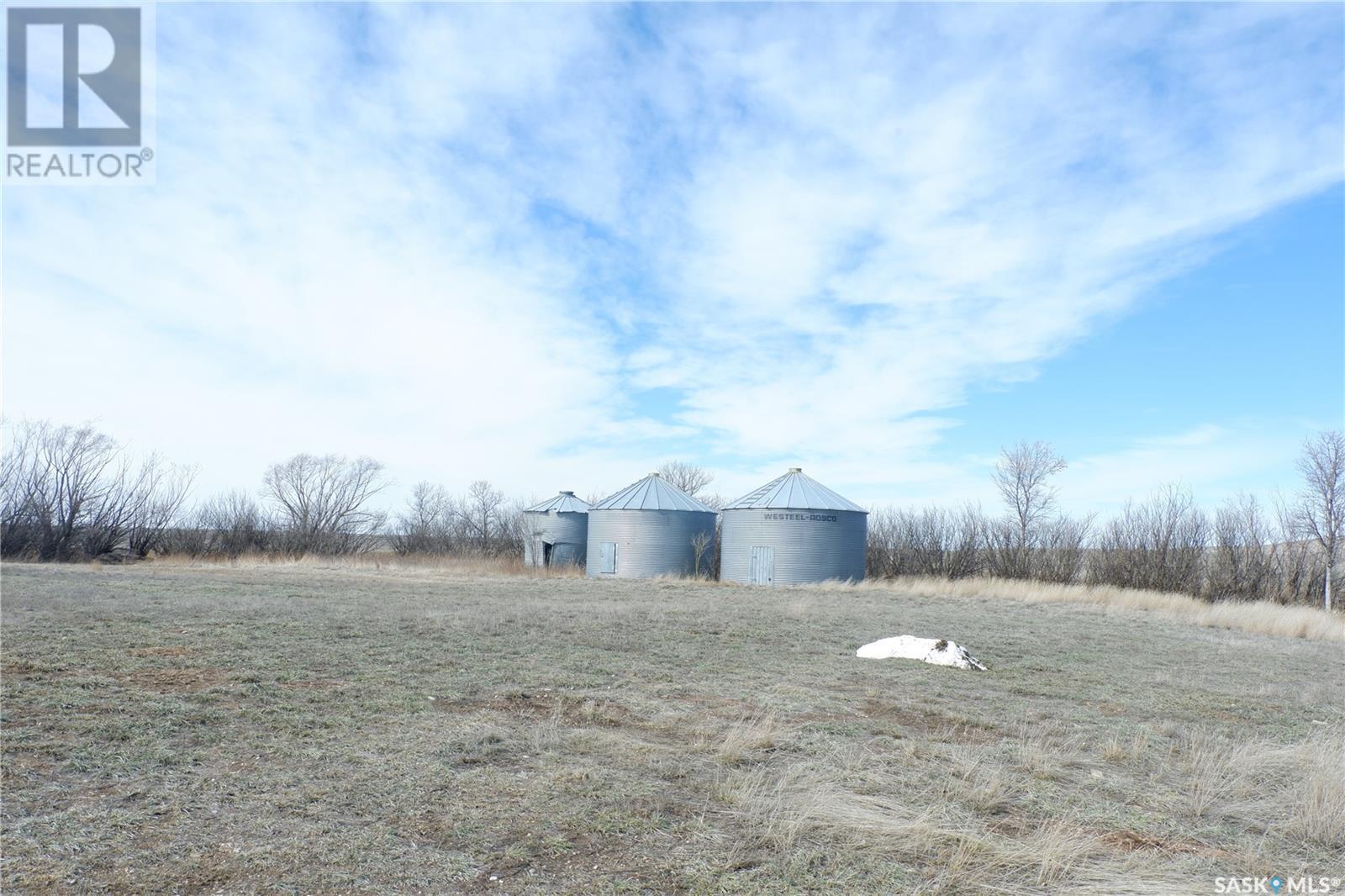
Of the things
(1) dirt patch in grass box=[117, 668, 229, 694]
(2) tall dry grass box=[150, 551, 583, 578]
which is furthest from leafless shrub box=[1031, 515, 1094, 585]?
(1) dirt patch in grass box=[117, 668, 229, 694]

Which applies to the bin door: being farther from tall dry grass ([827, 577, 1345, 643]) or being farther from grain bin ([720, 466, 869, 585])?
tall dry grass ([827, 577, 1345, 643])

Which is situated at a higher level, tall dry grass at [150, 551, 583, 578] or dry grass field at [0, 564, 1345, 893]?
dry grass field at [0, 564, 1345, 893]

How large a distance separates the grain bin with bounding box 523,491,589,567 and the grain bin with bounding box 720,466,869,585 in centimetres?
913

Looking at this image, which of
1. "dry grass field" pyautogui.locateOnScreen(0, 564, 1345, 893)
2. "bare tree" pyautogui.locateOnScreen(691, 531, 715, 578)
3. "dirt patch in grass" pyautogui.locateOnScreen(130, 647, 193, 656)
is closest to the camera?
"dry grass field" pyautogui.locateOnScreen(0, 564, 1345, 893)

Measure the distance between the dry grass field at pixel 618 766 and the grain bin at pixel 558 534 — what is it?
2602 cm

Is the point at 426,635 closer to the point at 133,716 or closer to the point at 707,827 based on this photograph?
the point at 133,716

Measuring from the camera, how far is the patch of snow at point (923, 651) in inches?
462

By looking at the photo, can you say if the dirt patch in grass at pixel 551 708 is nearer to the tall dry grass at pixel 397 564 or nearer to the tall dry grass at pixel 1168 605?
the tall dry grass at pixel 1168 605

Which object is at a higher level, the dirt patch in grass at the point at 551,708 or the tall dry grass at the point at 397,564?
the dirt patch in grass at the point at 551,708

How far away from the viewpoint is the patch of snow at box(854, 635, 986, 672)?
11734mm

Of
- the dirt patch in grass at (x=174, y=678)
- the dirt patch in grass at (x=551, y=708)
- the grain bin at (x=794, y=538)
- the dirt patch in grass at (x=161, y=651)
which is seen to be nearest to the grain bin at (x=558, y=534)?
the grain bin at (x=794, y=538)

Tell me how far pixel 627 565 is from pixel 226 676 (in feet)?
81.8

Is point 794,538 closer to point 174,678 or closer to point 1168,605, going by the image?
point 1168,605

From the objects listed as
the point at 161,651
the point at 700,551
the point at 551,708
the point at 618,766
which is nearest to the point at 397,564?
the point at 700,551
